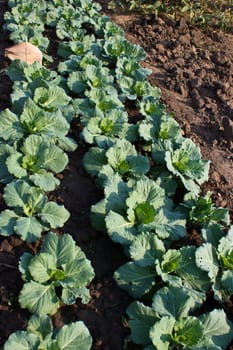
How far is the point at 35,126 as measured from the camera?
4.45 metres

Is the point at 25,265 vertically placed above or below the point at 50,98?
below

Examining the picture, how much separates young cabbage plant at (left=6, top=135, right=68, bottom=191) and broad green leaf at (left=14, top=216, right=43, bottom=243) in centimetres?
40

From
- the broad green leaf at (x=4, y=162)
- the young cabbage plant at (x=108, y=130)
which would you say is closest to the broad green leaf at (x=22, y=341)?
the broad green leaf at (x=4, y=162)

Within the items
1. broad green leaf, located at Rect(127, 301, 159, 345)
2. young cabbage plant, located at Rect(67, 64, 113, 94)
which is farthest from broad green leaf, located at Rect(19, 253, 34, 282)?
young cabbage plant, located at Rect(67, 64, 113, 94)

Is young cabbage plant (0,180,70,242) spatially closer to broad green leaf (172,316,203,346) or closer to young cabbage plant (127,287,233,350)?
young cabbage plant (127,287,233,350)

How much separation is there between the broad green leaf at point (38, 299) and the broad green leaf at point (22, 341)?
29cm

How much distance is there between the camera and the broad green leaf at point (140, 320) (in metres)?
3.02

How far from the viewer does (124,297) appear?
3.42 meters

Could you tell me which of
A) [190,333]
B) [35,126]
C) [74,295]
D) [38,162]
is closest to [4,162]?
[38,162]

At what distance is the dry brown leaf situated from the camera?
18.8ft

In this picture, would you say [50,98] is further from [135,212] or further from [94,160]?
[135,212]

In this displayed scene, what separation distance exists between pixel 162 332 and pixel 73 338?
58 centimetres

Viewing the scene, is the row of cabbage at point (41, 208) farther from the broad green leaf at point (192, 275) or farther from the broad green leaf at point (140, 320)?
the broad green leaf at point (192, 275)

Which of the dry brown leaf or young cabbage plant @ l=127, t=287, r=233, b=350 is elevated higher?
the dry brown leaf
